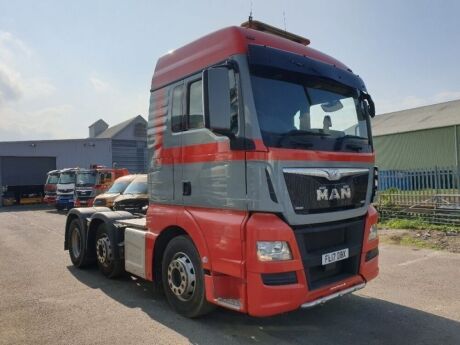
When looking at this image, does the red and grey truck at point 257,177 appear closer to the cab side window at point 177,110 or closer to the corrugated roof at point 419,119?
the cab side window at point 177,110

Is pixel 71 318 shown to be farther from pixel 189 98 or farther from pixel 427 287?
pixel 427 287

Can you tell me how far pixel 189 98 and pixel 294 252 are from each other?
2178 mm

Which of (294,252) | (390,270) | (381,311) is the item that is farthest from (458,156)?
(294,252)

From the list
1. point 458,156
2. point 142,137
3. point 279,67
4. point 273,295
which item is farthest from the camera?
point 142,137

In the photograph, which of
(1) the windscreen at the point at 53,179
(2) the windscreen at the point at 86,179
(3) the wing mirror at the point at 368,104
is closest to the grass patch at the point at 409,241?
(3) the wing mirror at the point at 368,104

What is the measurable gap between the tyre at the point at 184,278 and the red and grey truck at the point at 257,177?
0.02 meters

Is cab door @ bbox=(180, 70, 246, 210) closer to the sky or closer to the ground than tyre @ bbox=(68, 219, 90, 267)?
closer to the sky

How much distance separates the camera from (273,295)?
389 centimetres

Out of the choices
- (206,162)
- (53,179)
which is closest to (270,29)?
(206,162)

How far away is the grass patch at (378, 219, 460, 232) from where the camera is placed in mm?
11047

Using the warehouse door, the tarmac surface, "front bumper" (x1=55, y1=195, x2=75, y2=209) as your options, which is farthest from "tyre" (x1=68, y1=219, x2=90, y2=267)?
the warehouse door

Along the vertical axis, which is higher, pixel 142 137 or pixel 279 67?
pixel 142 137

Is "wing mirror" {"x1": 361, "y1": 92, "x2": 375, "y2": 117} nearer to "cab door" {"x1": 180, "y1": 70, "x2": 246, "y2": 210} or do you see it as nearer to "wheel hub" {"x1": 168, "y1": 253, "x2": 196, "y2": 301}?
"cab door" {"x1": 180, "y1": 70, "x2": 246, "y2": 210}

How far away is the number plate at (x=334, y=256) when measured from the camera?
432 cm
